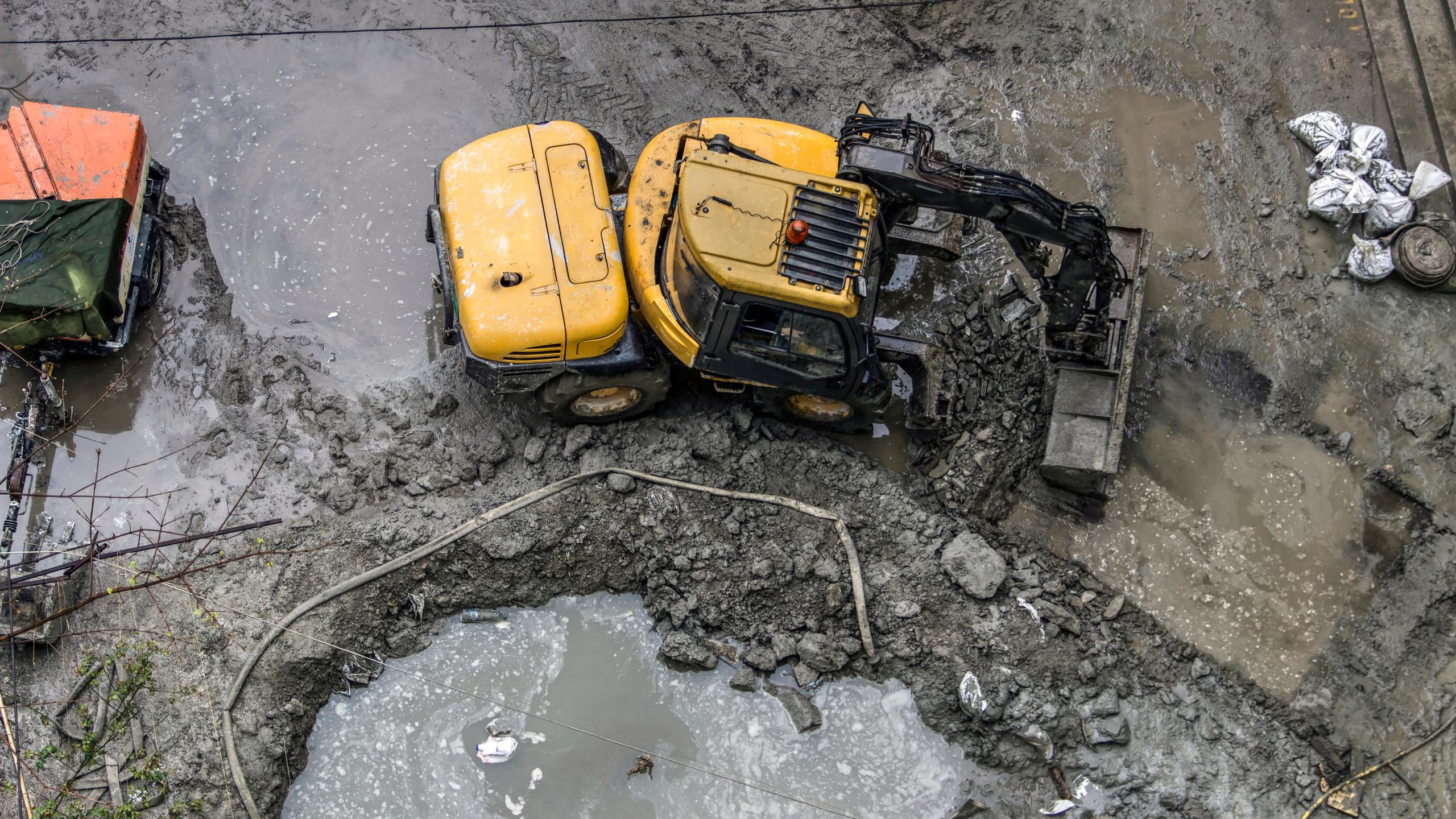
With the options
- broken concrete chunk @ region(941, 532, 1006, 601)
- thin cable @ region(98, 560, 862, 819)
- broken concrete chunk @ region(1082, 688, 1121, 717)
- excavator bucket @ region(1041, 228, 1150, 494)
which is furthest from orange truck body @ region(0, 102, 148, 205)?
broken concrete chunk @ region(1082, 688, 1121, 717)

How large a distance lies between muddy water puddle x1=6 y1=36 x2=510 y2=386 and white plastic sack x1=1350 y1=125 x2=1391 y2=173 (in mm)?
A: 7568

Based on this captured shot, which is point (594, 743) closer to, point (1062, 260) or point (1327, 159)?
point (1062, 260)

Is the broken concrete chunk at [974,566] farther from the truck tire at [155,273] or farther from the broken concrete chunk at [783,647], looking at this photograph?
the truck tire at [155,273]

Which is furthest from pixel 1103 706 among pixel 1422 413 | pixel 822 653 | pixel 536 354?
pixel 536 354

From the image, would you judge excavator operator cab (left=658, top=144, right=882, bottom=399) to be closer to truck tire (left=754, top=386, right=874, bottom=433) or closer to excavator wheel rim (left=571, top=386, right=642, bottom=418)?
truck tire (left=754, top=386, right=874, bottom=433)

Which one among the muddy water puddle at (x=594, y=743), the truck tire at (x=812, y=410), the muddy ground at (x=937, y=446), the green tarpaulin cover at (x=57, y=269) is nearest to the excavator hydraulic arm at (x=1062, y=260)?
the muddy ground at (x=937, y=446)

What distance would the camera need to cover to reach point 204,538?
7.64 metres

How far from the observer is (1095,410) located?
303 inches

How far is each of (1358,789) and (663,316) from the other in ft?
19.2

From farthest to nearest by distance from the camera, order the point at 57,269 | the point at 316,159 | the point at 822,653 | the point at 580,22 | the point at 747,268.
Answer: the point at 580,22 → the point at 316,159 → the point at 57,269 → the point at 822,653 → the point at 747,268

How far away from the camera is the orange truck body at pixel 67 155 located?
25.8 ft

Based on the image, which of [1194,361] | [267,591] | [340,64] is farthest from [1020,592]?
[340,64]

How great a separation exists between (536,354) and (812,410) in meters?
2.21

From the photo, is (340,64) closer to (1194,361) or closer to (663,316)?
(663,316)
